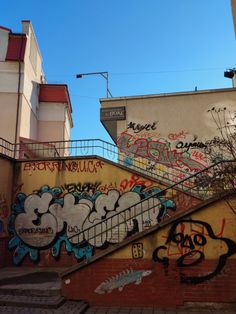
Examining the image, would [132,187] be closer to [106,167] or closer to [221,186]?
[106,167]

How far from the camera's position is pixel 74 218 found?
1188 centimetres

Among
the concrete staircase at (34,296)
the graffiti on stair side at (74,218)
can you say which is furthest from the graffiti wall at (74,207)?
the concrete staircase at (34,296)

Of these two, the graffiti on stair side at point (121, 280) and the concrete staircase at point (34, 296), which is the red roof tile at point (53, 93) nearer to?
the concrete staircase at point (34, 296)

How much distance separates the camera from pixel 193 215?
770cm

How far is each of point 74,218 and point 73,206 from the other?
0.46 m

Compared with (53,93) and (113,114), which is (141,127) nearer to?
(113,114)

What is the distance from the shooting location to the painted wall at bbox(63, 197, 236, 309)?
24.1 ft

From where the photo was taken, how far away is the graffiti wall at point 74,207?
11570 mm

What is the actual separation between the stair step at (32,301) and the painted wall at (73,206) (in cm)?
403

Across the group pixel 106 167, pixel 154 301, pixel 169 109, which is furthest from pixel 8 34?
pixel 154 301

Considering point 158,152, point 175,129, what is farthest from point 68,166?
point 175,129

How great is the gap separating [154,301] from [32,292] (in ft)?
9.65

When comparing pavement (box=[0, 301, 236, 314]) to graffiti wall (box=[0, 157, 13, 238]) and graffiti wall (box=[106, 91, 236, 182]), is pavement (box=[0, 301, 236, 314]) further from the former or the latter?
graffiti wall (box=[106, 91, 236, 182])

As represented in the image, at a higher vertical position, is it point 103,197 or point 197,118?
point 197,118
